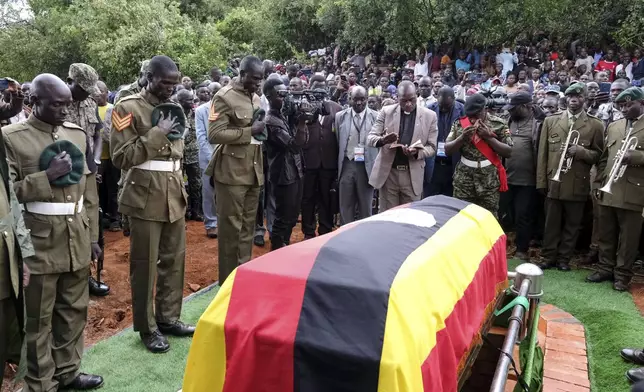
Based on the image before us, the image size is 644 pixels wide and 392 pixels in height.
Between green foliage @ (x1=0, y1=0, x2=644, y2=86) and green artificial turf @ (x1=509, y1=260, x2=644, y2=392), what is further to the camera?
green foliage @ (x1=0, y1=0, x2=644, y2=86)

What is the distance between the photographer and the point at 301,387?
1797 millimetres

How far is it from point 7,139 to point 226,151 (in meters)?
1.88

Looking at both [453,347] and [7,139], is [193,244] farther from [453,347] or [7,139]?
[453,347]

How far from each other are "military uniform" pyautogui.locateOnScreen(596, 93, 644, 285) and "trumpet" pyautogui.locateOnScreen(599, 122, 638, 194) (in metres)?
0.04

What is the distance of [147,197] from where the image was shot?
12.1 feet

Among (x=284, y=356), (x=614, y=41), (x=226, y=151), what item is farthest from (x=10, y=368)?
(x=614, y=41)

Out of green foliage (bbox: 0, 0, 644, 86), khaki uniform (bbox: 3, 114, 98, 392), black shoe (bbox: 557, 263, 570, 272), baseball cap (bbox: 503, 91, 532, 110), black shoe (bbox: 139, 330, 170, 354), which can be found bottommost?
black shoe (bbox: 139, 330, 170, 354)

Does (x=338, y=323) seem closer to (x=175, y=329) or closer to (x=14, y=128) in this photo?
(x=14, y=128)

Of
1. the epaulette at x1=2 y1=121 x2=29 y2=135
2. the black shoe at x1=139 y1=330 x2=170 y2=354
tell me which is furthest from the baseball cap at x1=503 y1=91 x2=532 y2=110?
the epaulette at x1=2 y1=121 x2=29 y2=135

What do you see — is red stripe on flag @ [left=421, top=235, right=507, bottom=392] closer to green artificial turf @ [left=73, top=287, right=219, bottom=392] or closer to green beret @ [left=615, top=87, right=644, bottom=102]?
green artificial turf @ [left=73, top=287, right=219, bottom=392]

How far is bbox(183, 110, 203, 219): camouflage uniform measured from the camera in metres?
7.51

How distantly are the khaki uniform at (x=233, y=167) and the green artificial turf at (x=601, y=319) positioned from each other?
8.83 ft

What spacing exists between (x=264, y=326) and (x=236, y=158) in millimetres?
2869

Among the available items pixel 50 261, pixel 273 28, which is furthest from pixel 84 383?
pixel 273 28
